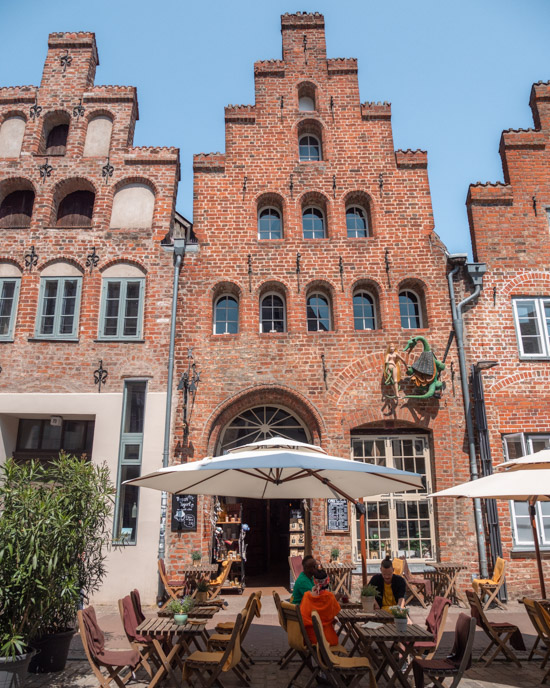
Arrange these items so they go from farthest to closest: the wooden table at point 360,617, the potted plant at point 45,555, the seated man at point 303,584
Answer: the seated man at point 303,584 < the wooden table at point 360,617 < the potted plant at point 45,555

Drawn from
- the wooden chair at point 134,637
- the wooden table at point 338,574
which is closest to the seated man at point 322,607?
the wooden chair at point 134,637

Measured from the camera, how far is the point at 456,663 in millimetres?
5703

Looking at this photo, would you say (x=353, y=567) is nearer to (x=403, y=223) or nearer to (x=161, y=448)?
(x=161, y=448)

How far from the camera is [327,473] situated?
7238mm

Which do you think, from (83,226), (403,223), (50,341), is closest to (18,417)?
(50,341)

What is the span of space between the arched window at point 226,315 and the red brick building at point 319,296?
0.11 ft

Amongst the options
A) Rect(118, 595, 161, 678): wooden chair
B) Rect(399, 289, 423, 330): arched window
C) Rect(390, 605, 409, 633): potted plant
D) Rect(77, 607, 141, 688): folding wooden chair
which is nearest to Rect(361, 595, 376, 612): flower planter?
Rect(390, 605, 409, 633): potted plant

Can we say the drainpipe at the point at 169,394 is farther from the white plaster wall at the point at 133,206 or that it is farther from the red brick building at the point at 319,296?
the white plaster wall at the point at 133,206

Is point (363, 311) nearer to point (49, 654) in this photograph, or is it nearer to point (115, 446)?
point (115, 446)

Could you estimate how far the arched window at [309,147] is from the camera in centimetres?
1416

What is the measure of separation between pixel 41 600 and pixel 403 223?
35.3 feet

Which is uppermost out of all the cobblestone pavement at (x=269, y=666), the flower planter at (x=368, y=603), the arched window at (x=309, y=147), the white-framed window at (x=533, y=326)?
the arched window at (x=309, y=147)

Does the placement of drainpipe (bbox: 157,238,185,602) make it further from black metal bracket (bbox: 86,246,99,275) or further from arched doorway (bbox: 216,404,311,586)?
black metal bracket (bbox: 86,246,99,275)

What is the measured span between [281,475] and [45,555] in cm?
324
